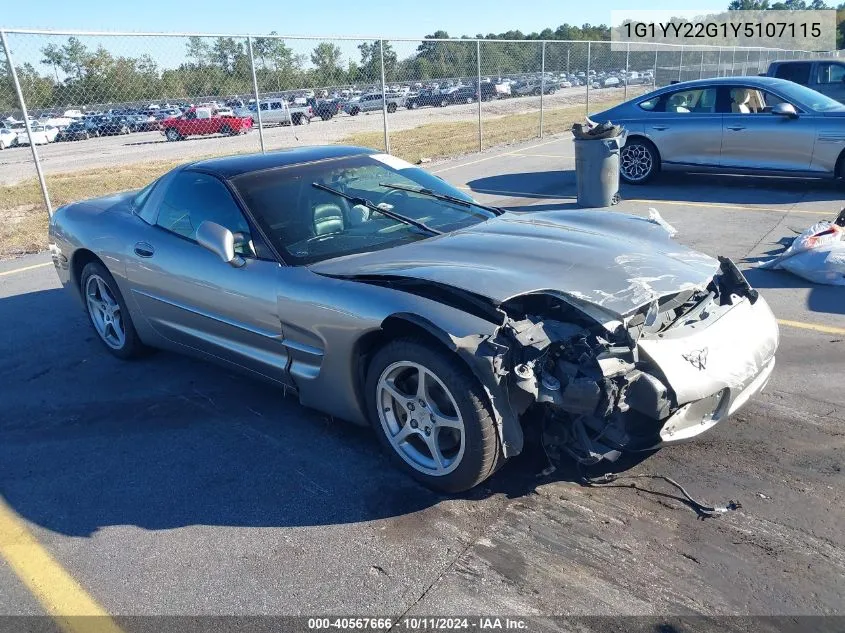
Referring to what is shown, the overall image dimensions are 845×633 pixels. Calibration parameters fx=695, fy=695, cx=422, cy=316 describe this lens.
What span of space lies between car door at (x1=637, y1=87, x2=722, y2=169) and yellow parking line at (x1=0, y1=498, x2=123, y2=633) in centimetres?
981

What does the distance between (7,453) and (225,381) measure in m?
1.28

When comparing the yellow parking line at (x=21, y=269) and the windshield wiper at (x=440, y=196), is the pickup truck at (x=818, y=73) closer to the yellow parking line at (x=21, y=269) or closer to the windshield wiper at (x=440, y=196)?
the windshield wiper at (x=440, y=196)

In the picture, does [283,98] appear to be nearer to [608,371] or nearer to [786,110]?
[786,110]

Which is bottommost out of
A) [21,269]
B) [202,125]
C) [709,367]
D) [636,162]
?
[21,269]

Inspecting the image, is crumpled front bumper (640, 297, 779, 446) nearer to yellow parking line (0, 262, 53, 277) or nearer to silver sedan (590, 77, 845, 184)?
yellow parking line (0, 262, 53, 277)

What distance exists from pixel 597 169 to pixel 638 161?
2028 mm

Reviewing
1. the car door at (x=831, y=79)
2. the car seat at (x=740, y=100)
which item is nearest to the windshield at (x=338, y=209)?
the car seat at (x=740, y=100)

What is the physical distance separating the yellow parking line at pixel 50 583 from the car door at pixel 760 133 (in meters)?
A: 9.87

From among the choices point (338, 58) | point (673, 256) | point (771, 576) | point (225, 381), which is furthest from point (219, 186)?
point (338, 58)

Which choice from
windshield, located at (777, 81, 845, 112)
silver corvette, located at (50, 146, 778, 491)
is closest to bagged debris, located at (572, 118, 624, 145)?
windshield, located at (777, 81, 845, 112)

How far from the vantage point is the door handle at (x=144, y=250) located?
4.39m

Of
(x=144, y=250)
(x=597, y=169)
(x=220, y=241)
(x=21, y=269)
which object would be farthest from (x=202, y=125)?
(x=220, y=241)

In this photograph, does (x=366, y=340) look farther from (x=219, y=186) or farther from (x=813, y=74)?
(x=813, y=74)

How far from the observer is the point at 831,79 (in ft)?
50.3
